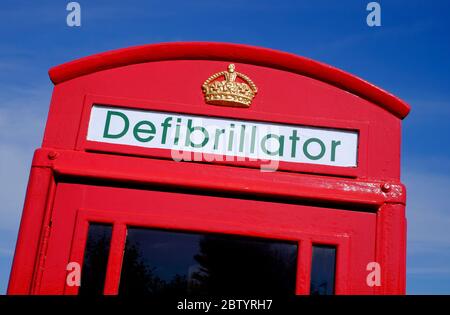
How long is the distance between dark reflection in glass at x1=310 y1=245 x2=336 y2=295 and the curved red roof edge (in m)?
0.71

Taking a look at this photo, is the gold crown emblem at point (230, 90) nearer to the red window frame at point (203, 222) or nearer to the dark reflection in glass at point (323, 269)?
the red window frame at point (203, 222)

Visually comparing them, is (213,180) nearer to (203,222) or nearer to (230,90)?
(203,222)

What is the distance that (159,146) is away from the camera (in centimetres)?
228

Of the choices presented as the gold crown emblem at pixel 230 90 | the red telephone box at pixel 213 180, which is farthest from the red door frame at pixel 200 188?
the gold crown emblem at pixel 230 90

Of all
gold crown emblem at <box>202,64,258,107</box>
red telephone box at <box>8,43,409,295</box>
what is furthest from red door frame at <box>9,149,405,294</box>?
gold crown emblem at <box>202,64,258,107</box>

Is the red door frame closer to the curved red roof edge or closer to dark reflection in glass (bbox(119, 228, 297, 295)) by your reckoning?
dark reflection in glass (bbox(119, 228, 297, 295))

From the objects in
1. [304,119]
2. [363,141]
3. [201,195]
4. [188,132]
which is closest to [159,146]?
[188,132]

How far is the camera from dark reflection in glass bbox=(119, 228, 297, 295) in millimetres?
2105

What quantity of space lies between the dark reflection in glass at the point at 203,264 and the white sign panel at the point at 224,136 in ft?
1.17

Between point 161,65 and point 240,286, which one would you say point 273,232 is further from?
point 161,65

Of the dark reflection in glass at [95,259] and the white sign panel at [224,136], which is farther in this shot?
the white sign panel at [224,136]

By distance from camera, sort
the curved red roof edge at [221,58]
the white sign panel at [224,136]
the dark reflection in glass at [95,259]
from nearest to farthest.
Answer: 1. the dark reflection in glass at [95,259]
2. the white sign panel at [224,136]
3. the curved red roof edge at [221,58]

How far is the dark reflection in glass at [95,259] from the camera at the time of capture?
210 centimetres

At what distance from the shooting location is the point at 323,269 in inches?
84.7
